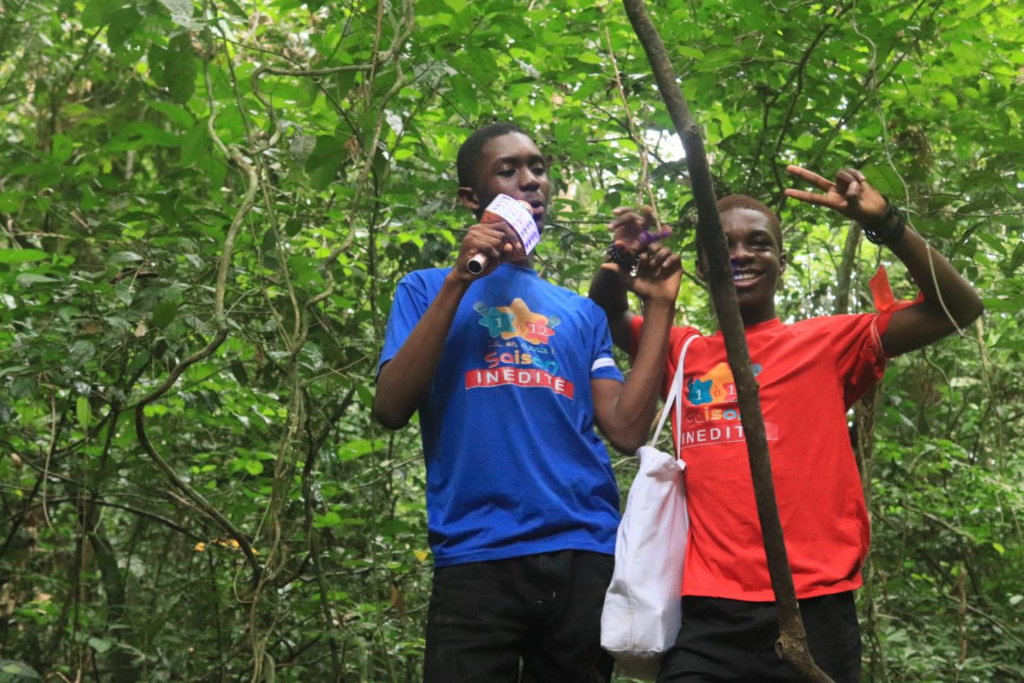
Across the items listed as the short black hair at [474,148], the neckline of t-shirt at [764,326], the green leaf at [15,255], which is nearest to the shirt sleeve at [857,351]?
the neckline of t-shirt at [764,326]

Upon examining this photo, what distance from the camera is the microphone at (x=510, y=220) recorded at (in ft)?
7.13

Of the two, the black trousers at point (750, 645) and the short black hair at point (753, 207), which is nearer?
the black trousers at point (750, 645)

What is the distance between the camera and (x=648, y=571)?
7.20 feet

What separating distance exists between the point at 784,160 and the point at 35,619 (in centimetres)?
417

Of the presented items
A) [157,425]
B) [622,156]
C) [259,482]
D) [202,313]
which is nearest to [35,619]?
[157,425]

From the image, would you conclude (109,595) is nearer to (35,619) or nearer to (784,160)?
(35,619)

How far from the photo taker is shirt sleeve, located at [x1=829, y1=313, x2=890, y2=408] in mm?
2477

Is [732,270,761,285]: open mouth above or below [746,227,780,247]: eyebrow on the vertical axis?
below

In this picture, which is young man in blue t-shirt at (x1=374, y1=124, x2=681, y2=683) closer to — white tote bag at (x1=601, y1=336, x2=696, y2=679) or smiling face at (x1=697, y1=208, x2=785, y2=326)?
white tote bag at (x1=601, y1=336, x2=696, y2=679)

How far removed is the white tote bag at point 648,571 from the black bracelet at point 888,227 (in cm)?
66

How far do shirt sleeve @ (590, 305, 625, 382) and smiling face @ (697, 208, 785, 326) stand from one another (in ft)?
1.15

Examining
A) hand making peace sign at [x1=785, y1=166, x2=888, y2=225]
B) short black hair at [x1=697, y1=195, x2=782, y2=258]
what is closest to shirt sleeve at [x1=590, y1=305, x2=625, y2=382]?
short black hair at [x1=697, y1=195, x2=782, y2=258]

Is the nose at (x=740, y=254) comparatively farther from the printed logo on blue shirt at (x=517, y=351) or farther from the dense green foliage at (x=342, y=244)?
the printed logo on blue shirt at (x=517, y=351)

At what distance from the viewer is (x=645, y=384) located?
2.37m
